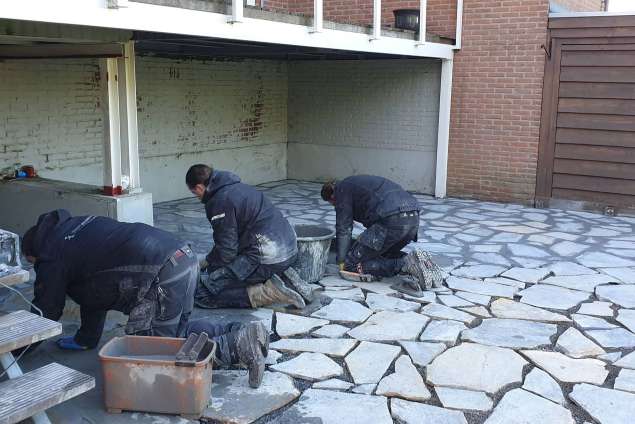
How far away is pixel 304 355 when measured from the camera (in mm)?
5020

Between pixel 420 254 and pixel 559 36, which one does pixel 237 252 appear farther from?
pixel 559 36

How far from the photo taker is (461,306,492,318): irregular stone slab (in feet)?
19.4

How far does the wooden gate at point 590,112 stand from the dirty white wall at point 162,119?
17.1 feet

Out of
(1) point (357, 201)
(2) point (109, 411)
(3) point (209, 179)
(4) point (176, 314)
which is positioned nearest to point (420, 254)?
(1) point (357, 201)

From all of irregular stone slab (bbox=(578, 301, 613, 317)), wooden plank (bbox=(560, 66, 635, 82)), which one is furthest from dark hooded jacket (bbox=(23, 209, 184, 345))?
wooden plank (bbox=(560, 66, 635, 82))

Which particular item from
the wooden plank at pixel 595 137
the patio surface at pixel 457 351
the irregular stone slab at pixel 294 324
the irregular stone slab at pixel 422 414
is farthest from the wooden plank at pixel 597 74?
the irregular stone slab at pixel 422 414

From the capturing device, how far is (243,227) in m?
A: 5.68

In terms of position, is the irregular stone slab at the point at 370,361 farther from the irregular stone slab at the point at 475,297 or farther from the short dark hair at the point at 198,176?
the short dark hair at the point at 198,176

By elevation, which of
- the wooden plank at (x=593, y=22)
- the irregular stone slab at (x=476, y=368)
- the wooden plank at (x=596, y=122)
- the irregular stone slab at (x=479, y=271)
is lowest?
the irregular stone slab at (x=476, y=368)

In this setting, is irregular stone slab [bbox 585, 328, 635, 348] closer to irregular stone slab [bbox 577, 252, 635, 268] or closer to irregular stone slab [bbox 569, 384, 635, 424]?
irregular stone slab [bbox 569, 384, 635, 424]

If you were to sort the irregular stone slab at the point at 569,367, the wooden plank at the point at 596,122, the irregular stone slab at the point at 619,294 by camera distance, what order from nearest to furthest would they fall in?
the irregular stone slab at the point at 569,367 → the irregular stone slab at the point at 619,294 → the wooden plank at the point at 596,122

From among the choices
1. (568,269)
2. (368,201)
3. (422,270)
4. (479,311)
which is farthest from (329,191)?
(568,269)

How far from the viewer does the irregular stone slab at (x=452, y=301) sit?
6.20 meters

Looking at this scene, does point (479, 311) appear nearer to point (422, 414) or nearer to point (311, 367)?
point (311, 367)
